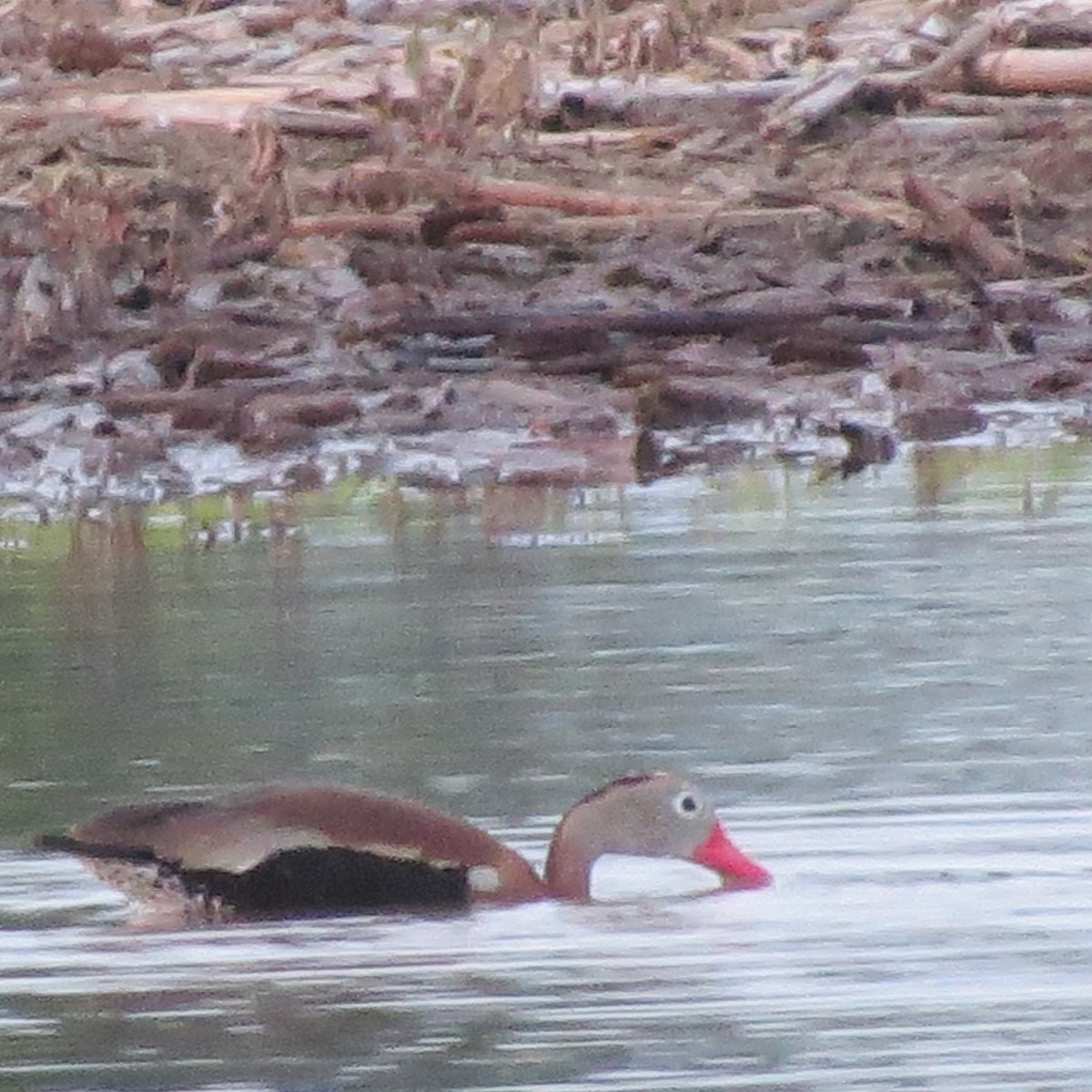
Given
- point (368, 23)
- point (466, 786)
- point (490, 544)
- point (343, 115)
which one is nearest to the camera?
point (466, 786)

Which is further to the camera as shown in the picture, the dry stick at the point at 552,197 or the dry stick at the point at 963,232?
the dry stick at the point at 552,197

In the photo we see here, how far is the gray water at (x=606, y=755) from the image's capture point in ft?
18.4

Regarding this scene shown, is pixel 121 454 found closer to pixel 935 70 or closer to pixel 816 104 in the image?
pixel 816 104

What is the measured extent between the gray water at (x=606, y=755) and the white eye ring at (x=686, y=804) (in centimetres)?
10

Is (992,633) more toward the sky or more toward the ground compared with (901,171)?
more toward the ground

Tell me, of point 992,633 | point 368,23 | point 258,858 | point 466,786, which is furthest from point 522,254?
point 258,858

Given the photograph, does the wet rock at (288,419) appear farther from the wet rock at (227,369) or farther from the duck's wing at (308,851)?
the duck's wing at (308,851)

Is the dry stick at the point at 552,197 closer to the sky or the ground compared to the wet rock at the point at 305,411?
closer to the sky

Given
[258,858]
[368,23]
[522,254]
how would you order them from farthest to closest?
1. [368,23]
2. [522,254]
3. [258,858]

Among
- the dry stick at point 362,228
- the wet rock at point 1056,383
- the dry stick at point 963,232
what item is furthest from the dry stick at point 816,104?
the wet rock at point 1056,383

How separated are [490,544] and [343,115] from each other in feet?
21.0

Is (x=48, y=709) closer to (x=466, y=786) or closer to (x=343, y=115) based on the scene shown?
(x=466, y=786)

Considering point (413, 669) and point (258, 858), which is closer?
point (258, 858)

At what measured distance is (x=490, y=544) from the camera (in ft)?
35.0
